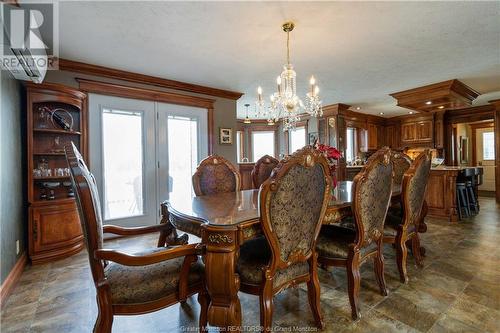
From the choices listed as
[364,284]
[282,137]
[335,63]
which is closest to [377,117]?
[282,137]

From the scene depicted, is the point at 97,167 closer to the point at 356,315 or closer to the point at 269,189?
the point at 269,189

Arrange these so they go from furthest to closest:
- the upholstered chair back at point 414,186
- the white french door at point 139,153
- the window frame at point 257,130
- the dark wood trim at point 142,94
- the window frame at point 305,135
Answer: the window frame at point 257,130 < the window frame at point 305,135 < the white french door at point 139,153 < the dark wood trim at point 142,94 < the upholstered chair back at point 414,186

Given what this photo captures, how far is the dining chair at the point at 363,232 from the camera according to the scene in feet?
5.56

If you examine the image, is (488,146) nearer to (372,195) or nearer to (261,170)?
(261,170)

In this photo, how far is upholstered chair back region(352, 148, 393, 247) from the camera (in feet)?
5.57

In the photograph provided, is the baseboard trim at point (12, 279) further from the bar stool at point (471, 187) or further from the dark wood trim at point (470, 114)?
the dark wood trim at point (470, 114)

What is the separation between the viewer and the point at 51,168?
10.1 ft

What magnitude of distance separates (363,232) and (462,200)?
4.20 metres

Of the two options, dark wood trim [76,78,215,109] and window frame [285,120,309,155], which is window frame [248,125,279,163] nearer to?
window frame [285,120,309,155]

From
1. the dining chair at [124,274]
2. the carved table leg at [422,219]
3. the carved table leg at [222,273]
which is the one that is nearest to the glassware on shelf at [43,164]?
the dining chair at [124,274]

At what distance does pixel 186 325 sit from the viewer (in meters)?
1.66

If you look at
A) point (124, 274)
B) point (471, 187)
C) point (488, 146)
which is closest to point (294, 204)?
point (124, 274)

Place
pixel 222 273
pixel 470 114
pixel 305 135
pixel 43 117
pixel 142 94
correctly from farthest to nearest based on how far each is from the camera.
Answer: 1. pixel 305 135
2. pixel 470 114
3. pixel 142 94
4. pixel 43 117
5. pixel 222 273

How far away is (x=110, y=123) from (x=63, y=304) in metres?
2.47
